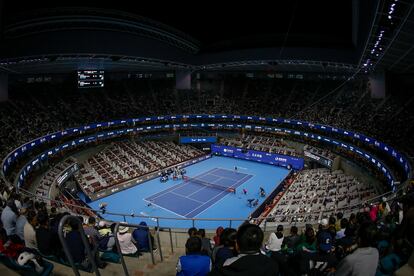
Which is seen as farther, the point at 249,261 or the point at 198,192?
the point at 198,192

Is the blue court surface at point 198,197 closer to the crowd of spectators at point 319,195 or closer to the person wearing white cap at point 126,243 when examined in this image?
the crowd of spectators at point 319,195

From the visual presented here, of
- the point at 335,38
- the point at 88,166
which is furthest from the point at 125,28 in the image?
the point at 335,38

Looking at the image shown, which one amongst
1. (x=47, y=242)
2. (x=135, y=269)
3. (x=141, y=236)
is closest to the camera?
(x=47, y=242)

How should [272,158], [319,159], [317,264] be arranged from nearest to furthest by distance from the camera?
[317,264], [319,159], [272,158]

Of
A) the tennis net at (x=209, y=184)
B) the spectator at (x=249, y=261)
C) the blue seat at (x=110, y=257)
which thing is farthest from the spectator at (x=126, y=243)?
the tennis net at (x=209, y=184)

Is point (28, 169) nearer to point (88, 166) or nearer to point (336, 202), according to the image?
point (88, 166)

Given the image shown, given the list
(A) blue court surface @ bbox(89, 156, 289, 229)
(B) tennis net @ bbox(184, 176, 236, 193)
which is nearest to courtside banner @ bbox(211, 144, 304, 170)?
(A) blue court surface @ bbox(89, 156, 289, 229)

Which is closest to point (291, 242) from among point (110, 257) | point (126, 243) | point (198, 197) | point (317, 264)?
point (317, 264)

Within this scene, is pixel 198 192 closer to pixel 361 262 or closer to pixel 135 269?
pixel 135 269

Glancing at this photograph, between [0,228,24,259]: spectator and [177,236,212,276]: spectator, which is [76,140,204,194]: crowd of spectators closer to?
[0,228,24,259]: spectator
